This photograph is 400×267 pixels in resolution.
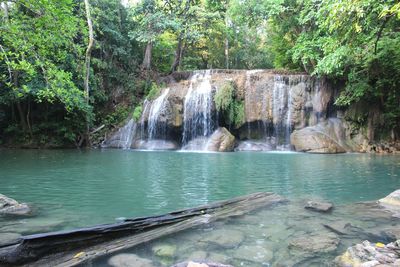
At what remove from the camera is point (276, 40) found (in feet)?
79.5

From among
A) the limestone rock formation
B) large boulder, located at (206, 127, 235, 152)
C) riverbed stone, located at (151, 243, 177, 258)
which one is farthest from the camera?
large boulder, located at (206, 127, 235, 152)

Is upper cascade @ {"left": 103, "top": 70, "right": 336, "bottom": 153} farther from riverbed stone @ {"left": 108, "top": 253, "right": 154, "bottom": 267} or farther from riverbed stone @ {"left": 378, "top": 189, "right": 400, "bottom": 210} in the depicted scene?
riverbed stone @ {"left": 108, "top": 253, "right": 154, "bottom": 267}

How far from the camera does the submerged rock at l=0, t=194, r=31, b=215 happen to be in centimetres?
567

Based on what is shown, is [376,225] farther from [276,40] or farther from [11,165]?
[276,40]

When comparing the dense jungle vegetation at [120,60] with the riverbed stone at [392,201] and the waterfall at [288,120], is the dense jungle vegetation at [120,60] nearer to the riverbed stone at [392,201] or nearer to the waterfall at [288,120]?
the waterfall at [288,120]

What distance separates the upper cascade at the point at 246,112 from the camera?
64.1 ft

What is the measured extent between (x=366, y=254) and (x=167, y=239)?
2.31 meters

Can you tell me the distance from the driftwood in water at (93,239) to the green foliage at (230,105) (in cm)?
1488

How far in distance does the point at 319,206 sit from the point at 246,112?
14.6 m

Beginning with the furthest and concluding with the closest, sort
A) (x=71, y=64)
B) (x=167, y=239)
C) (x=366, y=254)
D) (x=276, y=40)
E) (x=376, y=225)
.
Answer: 1. (x=276, y=40)
2. (x=71, y=64)
3. (x=376, y=225)
4. (x=167, y=239)
5. (x=366, y=254)

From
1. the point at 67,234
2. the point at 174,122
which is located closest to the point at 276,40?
the point at 174,122

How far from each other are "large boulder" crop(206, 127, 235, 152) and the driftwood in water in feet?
43.1

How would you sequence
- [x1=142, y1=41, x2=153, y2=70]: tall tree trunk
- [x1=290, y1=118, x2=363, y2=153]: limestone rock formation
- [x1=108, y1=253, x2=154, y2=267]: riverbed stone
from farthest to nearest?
[x1=142, y1=41, x2=153, y2=70]: tall tree trunk → [x1=290, y1=118, x2=363, y2=153]: limestone rock formation → [x1=108, y1=253, x2=154, y2=267]: riverbed stone

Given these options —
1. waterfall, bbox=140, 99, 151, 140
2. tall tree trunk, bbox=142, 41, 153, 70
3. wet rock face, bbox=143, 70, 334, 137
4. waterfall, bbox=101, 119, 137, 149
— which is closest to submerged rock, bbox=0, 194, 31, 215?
wet rock face, bbox=143, 70, 334, 137
